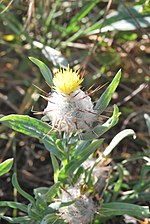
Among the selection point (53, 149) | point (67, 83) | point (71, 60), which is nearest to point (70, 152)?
point (53, 149)

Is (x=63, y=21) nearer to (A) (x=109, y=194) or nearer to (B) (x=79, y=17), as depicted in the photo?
(B) (x=79, y=17)

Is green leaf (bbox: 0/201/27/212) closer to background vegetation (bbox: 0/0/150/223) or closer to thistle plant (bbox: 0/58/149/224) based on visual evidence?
thistle plant (bbox: 0/58/149/224)

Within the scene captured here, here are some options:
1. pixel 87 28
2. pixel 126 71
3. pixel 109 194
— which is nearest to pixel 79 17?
pixel 87 28

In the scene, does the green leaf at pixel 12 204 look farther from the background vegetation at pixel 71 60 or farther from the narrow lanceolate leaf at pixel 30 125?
the background vegetation at pixel 71 60

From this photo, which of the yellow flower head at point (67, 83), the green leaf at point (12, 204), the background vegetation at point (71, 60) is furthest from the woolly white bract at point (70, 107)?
the background vegetation at point (71, 60)

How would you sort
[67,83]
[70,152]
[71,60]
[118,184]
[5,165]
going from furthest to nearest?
1. [71,60]
2. [118,184]
3. [70,152]
4. [5,165]
5. [67,83]

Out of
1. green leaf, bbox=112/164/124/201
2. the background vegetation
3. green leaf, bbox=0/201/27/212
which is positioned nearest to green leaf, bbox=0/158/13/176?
green leaf, bbox=0/201/27/212

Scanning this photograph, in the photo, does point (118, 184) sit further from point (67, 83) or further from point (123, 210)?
point (67, 83)

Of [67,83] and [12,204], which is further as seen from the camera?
[12,204]
